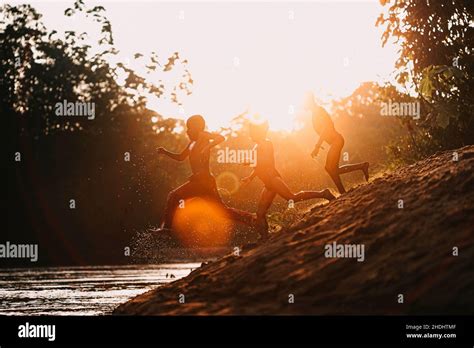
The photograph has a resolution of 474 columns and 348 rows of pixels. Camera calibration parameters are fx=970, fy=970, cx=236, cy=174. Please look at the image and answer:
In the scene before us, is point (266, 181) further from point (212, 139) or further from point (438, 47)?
point (438, 47)

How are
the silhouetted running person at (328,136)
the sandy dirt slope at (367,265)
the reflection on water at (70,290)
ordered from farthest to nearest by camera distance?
1. the reflection on water at (70,290)
2. the silhouetted running person at (328,136)
3. the sandy dirt slope at (367,265)

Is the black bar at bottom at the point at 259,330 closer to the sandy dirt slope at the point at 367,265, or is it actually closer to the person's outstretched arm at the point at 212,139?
the sandy dirt slope at the point at 367,265

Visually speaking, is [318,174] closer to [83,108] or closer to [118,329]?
[83,108]

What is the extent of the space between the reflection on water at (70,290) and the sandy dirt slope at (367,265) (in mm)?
4166

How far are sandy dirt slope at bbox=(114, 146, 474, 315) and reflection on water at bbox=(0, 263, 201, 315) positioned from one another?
13.7ft

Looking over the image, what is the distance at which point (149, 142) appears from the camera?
214 feet

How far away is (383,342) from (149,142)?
54736 millimetres

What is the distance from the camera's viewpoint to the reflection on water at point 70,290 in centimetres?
1933

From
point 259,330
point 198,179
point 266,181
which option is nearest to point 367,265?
point 259,330

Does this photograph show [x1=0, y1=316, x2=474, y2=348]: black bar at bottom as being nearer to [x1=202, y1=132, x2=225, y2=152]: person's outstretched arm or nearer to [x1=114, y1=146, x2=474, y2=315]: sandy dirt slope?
[x1=114, y1=146, x2=474, y2=315]: sandy dirt slope

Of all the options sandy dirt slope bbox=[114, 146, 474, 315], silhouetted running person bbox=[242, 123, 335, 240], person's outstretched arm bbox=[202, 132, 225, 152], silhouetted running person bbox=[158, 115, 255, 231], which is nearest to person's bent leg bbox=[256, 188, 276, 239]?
silhouetted running person bbox=[242, 123, 335, 240]

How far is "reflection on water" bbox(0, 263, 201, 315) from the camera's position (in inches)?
761

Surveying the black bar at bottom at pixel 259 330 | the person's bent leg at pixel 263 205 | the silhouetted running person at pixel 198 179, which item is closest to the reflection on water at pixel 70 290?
the silhouetted running person at pixel 198 179

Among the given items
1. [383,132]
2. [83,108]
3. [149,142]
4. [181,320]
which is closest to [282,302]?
[181,320]
